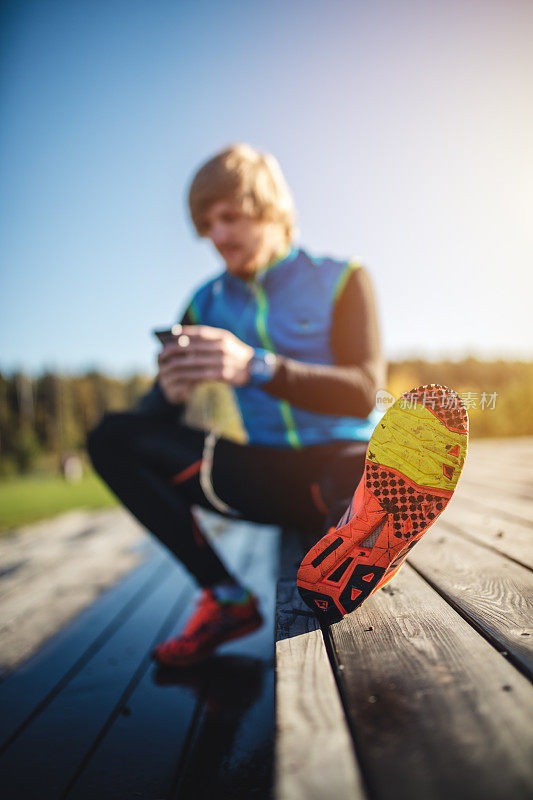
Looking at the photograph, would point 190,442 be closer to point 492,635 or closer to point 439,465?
point 439,465

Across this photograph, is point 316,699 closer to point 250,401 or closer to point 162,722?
point 162,722

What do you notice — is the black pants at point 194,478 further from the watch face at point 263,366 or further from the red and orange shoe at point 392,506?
the red and orange shoe at point 392,506

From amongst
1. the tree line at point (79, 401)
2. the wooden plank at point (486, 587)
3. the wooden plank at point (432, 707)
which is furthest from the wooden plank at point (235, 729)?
the tree line at point (79, 401)

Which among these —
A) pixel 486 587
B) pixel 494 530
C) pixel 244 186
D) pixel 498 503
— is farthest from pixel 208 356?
pixel 498 503

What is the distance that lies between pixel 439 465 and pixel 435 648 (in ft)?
0.87

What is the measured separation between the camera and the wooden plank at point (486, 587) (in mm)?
608

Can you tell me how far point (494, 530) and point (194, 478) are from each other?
936mm

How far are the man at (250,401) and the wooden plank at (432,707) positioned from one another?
358 mm

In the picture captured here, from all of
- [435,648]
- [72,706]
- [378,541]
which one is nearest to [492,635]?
[435,648]

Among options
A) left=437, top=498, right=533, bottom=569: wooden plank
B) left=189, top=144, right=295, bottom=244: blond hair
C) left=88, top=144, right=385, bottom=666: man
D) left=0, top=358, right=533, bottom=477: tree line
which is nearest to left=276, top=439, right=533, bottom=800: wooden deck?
left=437, top=498, right=533, bottom=569: wooden plank

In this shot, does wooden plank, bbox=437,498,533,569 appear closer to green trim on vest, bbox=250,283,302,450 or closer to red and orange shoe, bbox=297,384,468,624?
red and orange shoe, bbox=297,384,468,624

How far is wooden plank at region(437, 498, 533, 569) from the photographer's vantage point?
1056 mm

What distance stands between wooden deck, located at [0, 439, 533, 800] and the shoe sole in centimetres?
3

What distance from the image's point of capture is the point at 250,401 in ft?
4.64
